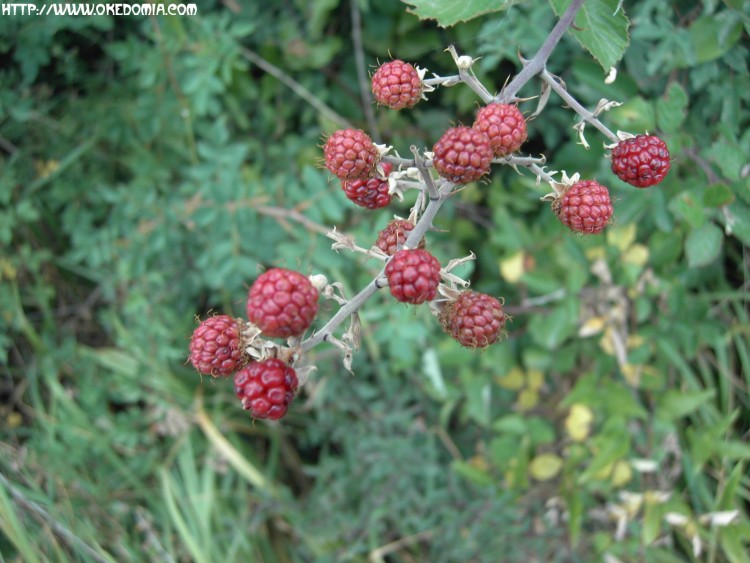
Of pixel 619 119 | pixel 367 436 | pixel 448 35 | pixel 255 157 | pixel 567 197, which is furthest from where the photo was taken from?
pixel 255 157

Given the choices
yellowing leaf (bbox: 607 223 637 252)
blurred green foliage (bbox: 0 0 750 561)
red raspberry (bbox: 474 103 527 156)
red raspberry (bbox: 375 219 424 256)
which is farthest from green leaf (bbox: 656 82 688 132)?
red raspberry (bbox: 375 219 424 256)

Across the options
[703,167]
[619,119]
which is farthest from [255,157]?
[703,167]

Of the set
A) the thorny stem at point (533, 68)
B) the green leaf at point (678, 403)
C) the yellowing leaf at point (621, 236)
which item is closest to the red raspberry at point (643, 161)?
the thorny stem at point (533, 68)

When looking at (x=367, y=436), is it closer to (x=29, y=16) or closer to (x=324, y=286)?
(x=324, y=286)

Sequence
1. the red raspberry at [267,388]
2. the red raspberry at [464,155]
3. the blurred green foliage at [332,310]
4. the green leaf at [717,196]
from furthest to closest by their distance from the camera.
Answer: the blurred green foliage at [332,310] → the green leaf at [717,196] → the red raspberry at [267,388] → the red raspberry at [464,155]

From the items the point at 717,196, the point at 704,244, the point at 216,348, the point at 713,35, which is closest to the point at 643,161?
the point at 717,196

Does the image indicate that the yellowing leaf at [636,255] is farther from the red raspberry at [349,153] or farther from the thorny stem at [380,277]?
the red raspberry at [349,153]

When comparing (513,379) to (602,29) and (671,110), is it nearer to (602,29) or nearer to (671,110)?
(671,110)

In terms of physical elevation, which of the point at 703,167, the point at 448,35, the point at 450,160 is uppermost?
the point at 448,35
